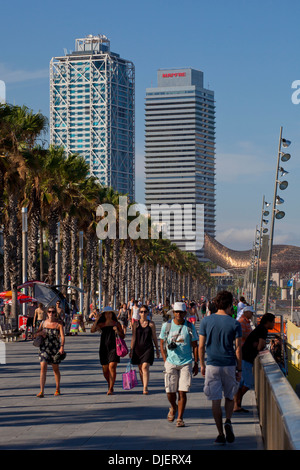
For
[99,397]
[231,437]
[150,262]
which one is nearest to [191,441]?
[231,437]

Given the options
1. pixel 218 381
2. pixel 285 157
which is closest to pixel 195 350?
pixel 218 381

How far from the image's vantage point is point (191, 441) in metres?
9.43

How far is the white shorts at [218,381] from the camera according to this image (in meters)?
9.41

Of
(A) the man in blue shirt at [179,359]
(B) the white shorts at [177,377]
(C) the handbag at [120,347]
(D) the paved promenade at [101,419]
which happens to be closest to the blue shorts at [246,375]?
(D) the paved promenade at [101,419]

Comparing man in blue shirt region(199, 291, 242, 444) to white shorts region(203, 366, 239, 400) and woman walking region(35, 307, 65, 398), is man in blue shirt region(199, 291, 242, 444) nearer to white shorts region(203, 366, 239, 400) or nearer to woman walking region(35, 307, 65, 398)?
white shorts region(203, 366, 239, 400)

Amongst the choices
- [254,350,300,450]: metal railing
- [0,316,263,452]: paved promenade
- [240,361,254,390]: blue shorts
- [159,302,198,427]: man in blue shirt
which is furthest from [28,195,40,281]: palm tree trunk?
[254,350,300,450]: metal railing

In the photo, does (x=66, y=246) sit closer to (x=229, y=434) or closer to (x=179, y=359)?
(x=179, y=359)

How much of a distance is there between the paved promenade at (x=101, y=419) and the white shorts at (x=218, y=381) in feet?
1.84

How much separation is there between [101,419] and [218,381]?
2596mm

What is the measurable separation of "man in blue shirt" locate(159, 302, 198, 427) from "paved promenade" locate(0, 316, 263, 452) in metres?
0.38

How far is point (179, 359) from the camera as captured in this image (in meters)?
10.9

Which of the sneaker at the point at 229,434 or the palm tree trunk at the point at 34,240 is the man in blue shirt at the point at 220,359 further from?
the palm tree trunk at the point at 34,240

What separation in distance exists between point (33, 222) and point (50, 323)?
88.7 feet

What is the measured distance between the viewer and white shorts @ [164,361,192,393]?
10.8 metres
